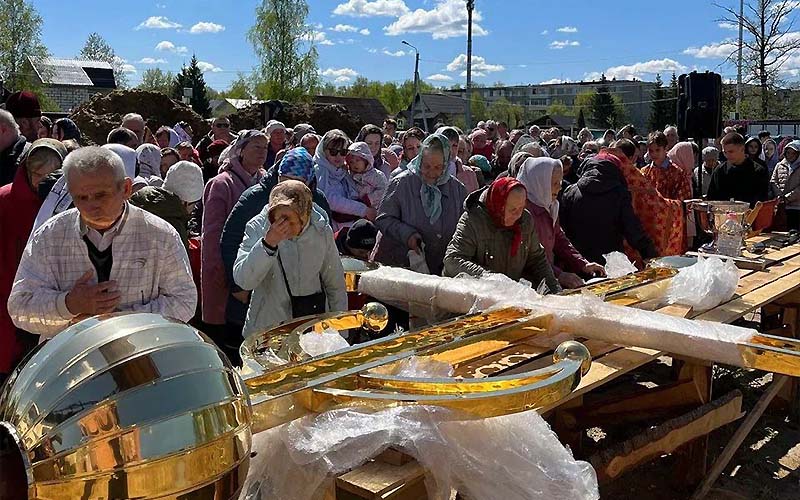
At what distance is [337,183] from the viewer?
4.99m

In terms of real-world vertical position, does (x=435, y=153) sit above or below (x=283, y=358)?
above

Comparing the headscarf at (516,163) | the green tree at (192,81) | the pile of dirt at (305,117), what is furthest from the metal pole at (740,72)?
the green tree at (192,81)

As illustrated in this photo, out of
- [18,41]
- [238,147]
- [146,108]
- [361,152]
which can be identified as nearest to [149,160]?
[361,152]

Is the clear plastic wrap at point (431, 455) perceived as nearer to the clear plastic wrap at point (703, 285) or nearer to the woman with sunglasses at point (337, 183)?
the clear plastic wrap at point (703, 285)

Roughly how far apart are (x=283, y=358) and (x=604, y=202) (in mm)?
3132

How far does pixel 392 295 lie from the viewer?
2705 mm

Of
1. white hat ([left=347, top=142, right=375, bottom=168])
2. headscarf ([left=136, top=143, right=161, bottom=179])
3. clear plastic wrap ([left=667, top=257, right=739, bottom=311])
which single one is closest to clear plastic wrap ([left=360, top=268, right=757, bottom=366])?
clear plastic wrap ([left=667, top=257, right=739, bottom=311])

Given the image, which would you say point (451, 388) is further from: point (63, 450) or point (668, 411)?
point (668, 411)

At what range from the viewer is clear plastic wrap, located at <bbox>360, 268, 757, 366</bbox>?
6.37 feet

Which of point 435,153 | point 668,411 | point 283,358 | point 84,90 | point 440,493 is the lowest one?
point 668,411

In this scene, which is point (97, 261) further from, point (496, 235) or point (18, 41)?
point (18, 41)

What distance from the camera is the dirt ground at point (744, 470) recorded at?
3393 millimetres

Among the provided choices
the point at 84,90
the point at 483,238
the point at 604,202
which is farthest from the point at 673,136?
the point at 84,90

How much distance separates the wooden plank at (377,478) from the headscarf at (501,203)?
184 cm
